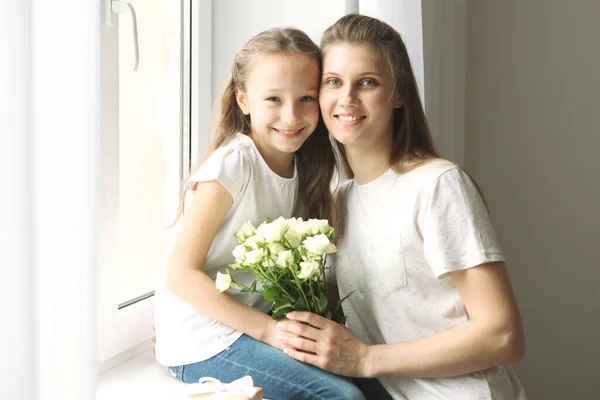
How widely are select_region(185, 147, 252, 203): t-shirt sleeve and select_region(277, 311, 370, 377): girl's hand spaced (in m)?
0.30

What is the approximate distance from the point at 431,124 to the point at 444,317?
871mm

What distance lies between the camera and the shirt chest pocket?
1.46 m

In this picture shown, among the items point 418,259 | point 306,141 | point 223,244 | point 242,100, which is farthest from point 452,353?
point 242,100

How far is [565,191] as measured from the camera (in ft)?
9.11

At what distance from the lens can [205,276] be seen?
144 centimetres

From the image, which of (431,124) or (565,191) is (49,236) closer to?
(431,124)

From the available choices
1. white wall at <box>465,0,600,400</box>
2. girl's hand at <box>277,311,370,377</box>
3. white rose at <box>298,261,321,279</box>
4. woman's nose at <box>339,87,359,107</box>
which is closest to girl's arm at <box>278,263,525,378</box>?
girl's hand at <box>277,311,370,377</box>

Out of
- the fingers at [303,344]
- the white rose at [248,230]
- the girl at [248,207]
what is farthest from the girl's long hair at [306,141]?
the fingers at [303,344]

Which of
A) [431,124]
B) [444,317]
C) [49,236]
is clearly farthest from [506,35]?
[49,236]

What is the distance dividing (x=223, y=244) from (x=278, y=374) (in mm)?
310

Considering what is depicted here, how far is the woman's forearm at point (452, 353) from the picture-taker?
53.0 inches

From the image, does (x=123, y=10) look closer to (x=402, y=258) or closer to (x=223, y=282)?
(x=223, y=282)

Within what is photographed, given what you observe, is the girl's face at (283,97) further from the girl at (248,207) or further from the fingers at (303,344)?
the fingers at (303,344)

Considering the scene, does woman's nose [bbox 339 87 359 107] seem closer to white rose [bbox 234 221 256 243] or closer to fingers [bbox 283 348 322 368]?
white rose [bbox 234 221 256 243]
